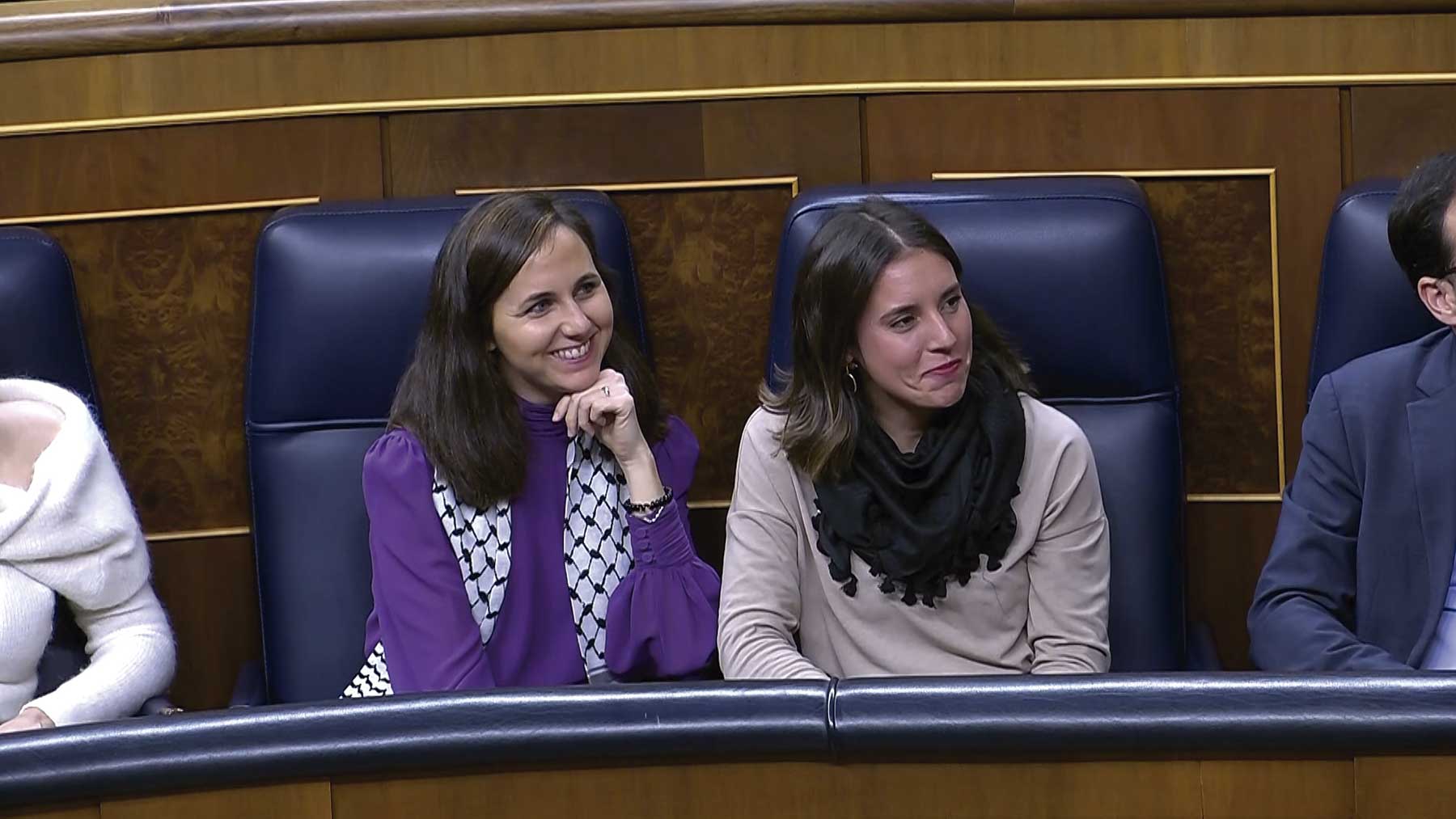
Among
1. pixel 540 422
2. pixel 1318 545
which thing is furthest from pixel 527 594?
pixel 1318 545

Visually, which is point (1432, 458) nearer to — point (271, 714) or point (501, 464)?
point (501, 464)

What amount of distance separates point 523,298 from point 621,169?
275 millimetres

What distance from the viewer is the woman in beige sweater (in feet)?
5.63

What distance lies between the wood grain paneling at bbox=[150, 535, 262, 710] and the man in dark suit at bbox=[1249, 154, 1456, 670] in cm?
116

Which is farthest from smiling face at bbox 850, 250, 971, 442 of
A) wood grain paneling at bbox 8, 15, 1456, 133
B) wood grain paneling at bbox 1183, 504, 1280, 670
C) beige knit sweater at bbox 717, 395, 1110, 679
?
wood grain paneling at bbox 1183, 504, 1280, 670

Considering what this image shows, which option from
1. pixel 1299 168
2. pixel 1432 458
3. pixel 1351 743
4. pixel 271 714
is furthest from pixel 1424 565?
pixel 271 714

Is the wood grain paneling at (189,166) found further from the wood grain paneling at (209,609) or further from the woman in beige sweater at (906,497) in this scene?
the woman in beige sweater at (906,497)

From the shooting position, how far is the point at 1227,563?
6.73 ft

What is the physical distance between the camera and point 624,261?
6.27 ft

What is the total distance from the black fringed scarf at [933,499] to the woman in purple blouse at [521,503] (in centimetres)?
19

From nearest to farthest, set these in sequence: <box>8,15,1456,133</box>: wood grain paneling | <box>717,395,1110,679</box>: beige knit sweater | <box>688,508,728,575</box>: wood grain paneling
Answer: <box>717,395,1110,679</box>: beige knit sweater < <box>8,15,1456,133</box>: wood grain paneling < <box>688,508,728,575</box>: wood grain paneling

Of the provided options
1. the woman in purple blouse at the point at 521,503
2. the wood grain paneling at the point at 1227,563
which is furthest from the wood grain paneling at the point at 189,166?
the wood grain paneling at the point at 1227,563

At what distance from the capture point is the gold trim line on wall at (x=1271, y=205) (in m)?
1.96

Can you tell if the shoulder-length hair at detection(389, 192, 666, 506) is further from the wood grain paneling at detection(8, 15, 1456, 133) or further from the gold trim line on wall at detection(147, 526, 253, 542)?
the gold trim line on wall at detection(147, 526, 253, 542)
